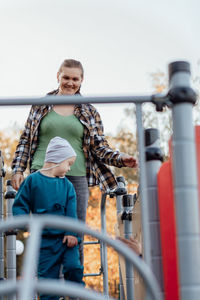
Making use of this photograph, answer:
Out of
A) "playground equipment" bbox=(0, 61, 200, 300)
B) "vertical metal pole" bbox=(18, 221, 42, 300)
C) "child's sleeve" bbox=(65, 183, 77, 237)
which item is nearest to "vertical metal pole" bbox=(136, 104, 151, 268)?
"playground equipment" bbox=(0, 61, 200, 300)

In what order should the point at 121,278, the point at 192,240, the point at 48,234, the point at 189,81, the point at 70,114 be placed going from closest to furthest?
the point at 192,240
the point at 189,81
the point at 48,234
the point at 70,114
the point at 121,278

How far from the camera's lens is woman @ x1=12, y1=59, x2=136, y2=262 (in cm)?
347

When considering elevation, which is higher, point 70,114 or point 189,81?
point 70,114

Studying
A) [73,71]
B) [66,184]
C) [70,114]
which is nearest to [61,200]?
[66,184]

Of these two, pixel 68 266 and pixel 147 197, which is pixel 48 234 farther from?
pixel 147 197

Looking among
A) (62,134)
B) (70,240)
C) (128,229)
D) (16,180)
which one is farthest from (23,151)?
(128,229)

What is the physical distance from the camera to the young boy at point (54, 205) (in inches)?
126

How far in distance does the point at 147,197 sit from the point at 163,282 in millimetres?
284

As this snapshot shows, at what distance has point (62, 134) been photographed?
3.43m

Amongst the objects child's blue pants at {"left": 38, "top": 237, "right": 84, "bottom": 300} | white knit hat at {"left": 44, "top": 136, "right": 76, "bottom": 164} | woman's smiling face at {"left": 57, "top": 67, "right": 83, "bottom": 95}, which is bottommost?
child's blue pants at {"left": 38, "top": 237, "right": 84, "bottom": 300}

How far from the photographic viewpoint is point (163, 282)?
1803 mm

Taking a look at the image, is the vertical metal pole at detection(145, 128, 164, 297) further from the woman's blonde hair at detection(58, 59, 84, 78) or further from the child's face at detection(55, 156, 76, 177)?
the woman's blonde hair at detection(58, 59, 84, 78)

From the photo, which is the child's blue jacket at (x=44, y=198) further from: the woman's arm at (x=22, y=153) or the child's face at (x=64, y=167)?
the woman's arm at (x=22, y=153)

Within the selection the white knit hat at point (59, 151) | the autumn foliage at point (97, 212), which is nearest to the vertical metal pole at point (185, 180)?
the white knit hat at point (59, 151)
